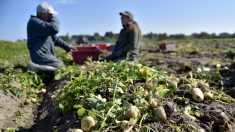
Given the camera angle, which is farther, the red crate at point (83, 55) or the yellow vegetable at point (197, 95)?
the red crate at point (83, 55)

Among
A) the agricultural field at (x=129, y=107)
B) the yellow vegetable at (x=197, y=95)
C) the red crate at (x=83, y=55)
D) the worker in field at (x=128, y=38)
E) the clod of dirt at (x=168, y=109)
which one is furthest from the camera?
the red crate at (x=83, y=55)

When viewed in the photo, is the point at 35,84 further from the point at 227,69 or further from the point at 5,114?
the point at 227,69

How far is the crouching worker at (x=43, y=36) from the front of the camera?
7453 mm

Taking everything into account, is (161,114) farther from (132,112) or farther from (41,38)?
(41,38)

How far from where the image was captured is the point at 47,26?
746 cm

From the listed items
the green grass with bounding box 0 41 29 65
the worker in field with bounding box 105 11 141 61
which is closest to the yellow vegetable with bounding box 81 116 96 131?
the worker in field with bounding box 105 11 141 61

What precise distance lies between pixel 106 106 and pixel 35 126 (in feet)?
5.17

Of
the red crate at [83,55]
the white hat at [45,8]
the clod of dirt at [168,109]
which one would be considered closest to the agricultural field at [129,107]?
the clod of dirt at [168,109]

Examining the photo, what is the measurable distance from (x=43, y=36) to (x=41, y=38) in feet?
0.17

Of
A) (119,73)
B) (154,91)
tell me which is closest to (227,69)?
(119,73)

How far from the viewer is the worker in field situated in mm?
7711

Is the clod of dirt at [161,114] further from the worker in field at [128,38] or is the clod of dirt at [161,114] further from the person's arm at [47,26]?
the person's arm at [47,26]

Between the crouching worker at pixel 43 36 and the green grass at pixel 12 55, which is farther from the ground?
the crouching worker at pixel 43 36

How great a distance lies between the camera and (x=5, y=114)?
16.3 ft
